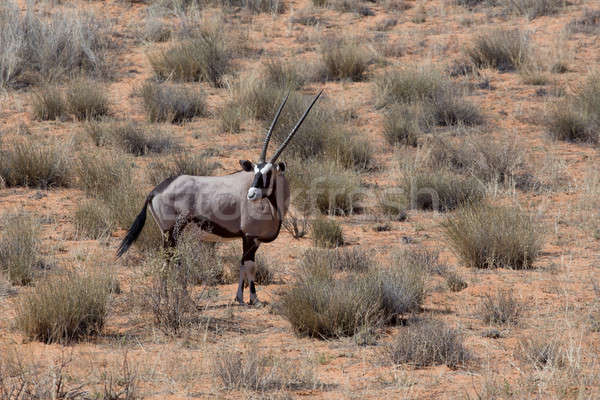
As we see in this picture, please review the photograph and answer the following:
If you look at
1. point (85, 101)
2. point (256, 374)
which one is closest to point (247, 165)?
point (256, 374)

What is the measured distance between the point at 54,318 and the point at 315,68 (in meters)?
10.4

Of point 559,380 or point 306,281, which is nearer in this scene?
point 559,380

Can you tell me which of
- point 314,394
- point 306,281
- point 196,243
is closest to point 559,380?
point 314,394

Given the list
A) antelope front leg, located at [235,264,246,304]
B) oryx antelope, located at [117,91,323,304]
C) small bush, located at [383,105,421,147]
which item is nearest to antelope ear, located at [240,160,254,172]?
oryx antelope, located at [117,91,323,304]

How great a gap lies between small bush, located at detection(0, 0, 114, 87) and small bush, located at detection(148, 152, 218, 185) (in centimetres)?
490

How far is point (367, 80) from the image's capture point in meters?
15.5

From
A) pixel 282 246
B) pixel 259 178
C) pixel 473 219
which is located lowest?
pixel 282 246

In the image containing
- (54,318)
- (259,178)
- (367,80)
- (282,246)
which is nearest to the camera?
(54,318)

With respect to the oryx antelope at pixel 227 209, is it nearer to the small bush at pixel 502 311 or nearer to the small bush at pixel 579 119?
the small bush at pixel 502 311

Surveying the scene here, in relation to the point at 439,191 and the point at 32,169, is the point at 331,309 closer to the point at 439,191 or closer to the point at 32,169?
the point at 439,191

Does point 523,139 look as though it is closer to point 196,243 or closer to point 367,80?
point 367,80

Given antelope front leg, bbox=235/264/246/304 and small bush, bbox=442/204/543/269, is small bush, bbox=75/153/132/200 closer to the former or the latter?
antelope front leg, bbox=235/264/246/304

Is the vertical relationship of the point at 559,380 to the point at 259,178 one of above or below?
below

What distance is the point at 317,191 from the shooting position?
1041 cm
